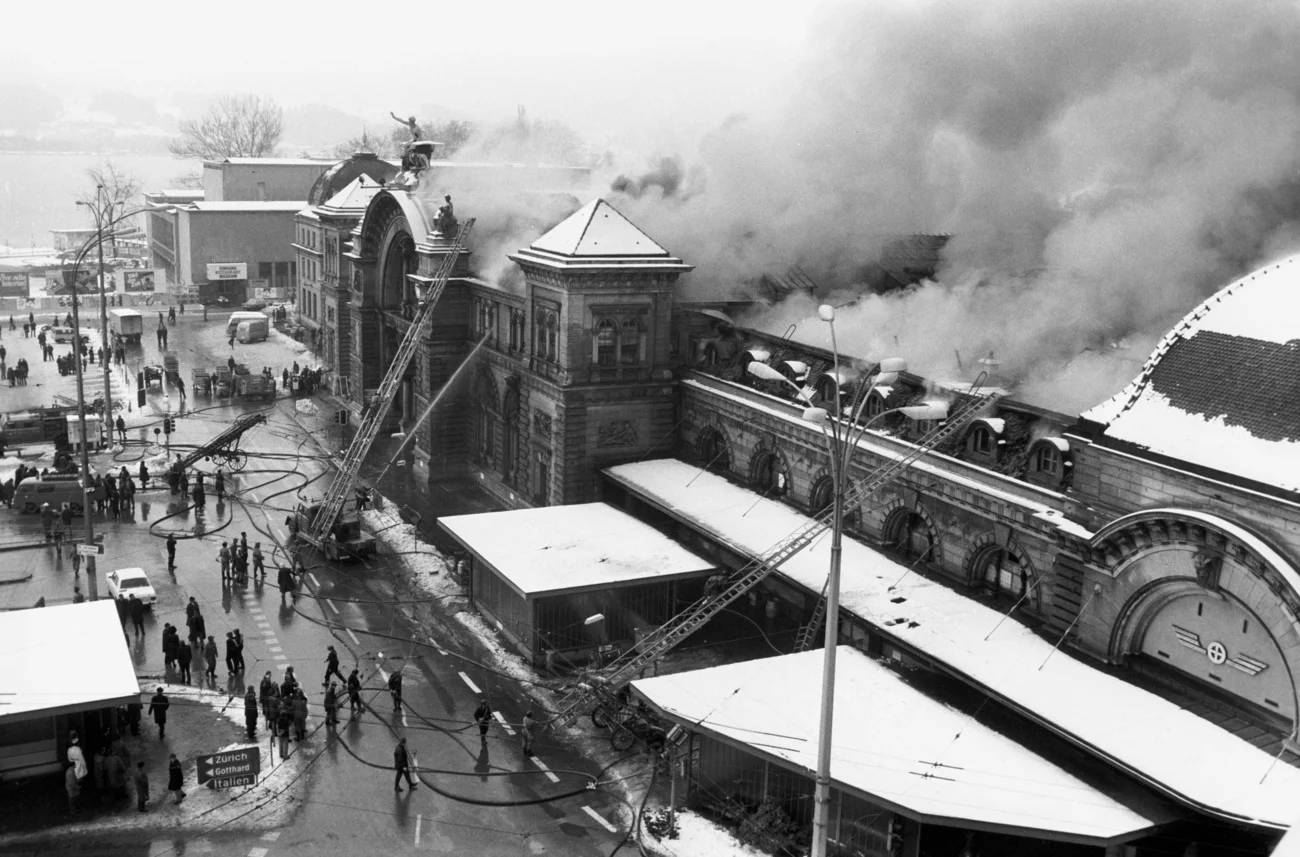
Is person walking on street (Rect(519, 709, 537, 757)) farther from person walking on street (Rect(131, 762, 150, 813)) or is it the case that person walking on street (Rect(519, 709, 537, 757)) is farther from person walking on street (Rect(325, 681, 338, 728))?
person walking on street (Rect(131, 762, 150, 813))

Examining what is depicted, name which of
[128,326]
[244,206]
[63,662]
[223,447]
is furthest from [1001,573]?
[244,206]

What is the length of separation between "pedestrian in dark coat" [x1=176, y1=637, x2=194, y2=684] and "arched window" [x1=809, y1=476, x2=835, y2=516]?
1700 centimetres

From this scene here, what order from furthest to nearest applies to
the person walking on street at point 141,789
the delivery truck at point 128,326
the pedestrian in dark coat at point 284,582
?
the delivery truck at point 128,326, the pedestrian in dark coat at point 284,582, the person walking on street at point 141,789

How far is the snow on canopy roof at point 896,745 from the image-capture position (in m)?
21.6

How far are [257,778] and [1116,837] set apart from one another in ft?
56.5

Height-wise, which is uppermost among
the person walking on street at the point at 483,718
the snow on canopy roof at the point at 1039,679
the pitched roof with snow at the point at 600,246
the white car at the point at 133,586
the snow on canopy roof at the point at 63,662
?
the pitched roof with snow at the point at 600,246

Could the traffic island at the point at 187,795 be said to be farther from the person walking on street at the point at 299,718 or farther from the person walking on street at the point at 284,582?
the person walking on street at the point at 284,582

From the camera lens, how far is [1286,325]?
24.8 m

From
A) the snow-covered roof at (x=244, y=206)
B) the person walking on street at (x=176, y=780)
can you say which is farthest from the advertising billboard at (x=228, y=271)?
the person walking on street at (x=176, y=780)

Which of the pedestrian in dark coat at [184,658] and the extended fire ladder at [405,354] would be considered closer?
the pedestrian in dark coat at [184,658]

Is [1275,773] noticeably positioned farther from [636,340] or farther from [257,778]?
[636,340]

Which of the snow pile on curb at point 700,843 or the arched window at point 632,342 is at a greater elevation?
the arched window at point 632,342

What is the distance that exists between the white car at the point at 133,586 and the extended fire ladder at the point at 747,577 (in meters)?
13.9

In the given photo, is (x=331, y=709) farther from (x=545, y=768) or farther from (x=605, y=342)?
(x=605, y=342)
